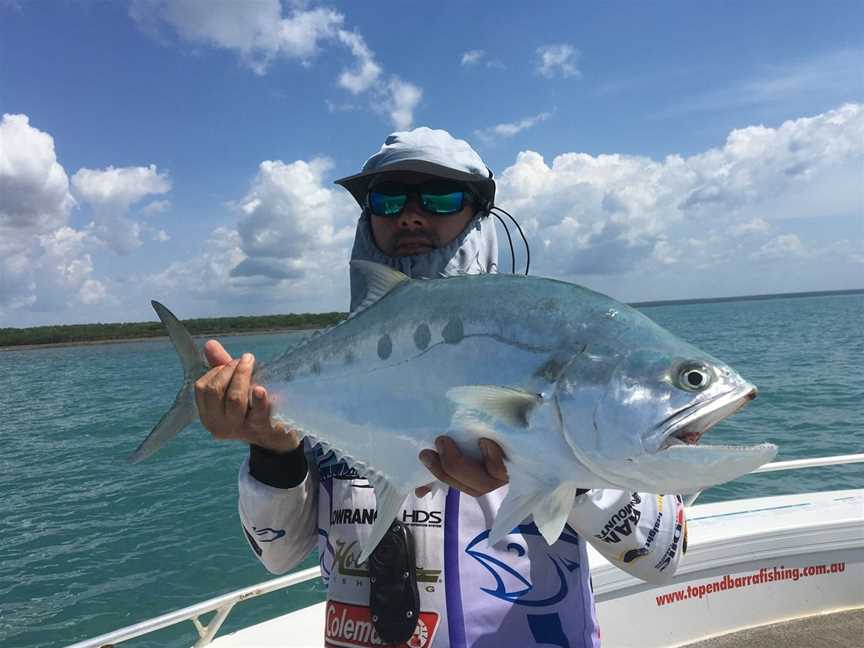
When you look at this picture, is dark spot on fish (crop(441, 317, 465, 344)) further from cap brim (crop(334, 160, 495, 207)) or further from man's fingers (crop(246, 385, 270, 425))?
cap brim (crop(334, 160, 495, 207))

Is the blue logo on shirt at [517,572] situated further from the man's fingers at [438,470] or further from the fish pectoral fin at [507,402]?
the fish pectoral fin at [507,402]

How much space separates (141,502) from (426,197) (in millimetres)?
11967

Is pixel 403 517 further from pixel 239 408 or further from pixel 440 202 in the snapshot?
pixel 440 202

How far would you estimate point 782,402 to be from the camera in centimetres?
1791

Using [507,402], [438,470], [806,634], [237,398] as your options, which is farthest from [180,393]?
[806,634]

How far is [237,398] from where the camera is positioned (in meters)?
2.19

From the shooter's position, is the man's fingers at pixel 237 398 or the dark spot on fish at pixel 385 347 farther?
the man's fingers at pixel 237 398

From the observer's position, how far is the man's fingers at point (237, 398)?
2.20 metres

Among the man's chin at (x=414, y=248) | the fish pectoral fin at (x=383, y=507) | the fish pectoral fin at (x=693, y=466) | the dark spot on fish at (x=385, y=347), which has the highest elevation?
the man's chin at (x=414, y=248)

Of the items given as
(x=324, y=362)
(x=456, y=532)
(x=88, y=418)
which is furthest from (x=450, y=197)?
(x=88, y=418)

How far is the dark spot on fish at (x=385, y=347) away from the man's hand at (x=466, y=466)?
343 millimetres

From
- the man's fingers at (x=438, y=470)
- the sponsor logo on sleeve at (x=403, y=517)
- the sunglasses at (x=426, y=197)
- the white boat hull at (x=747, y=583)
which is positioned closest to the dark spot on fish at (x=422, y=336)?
the man's fingers at (x=438, y=470)

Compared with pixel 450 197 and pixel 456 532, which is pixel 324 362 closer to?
pixel 456 532

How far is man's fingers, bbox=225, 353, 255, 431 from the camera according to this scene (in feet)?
7.21
